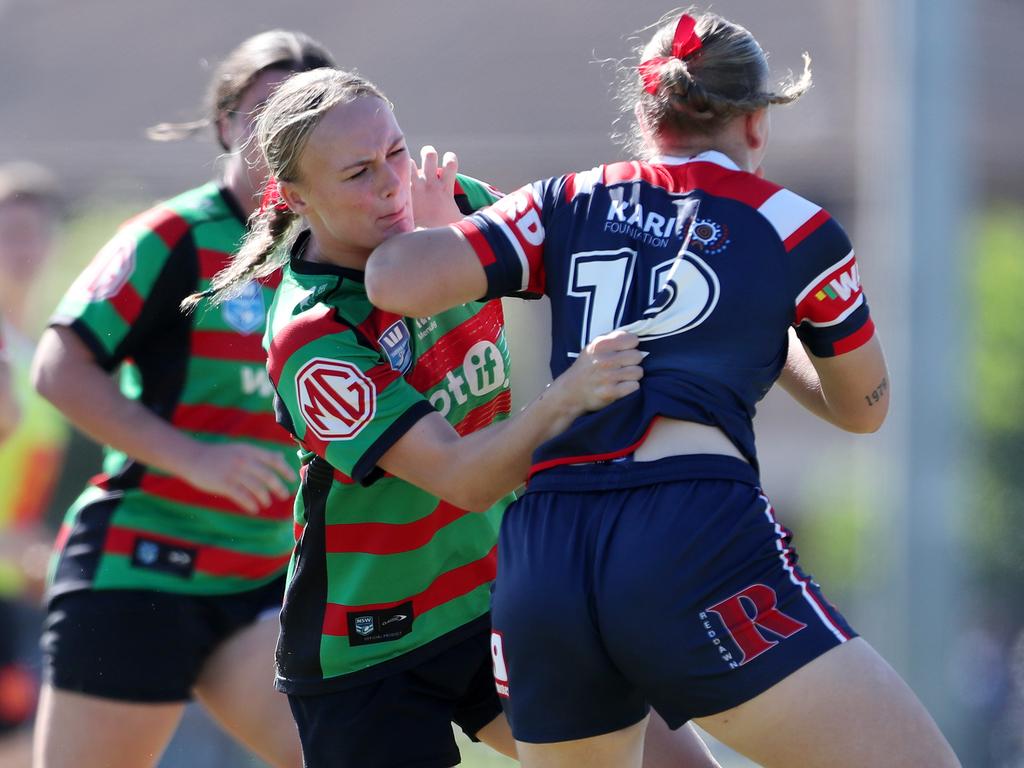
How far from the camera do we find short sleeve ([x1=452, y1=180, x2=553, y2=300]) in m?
2.11

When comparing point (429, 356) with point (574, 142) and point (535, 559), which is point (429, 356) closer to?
point (535, 559)

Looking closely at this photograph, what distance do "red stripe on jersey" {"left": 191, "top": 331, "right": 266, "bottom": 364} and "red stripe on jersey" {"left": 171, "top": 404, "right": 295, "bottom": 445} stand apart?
126 mm

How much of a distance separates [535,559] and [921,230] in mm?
3249

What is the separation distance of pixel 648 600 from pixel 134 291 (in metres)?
1.69

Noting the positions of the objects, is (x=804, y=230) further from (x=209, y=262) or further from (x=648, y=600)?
(x=209, y=262)

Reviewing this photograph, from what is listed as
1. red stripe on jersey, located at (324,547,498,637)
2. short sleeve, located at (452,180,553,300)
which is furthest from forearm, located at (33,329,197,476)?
short sleeve, located at (452,180,553,300)

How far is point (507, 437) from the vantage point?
6.90 feet

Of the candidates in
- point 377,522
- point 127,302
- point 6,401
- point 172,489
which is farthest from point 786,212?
point 6,401

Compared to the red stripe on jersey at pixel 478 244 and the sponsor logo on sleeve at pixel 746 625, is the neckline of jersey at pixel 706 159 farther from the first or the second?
the sponsor logo on sleeve at pixel 746 625

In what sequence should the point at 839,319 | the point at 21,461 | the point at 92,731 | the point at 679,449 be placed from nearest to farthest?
the point at 679,449 < the point at 839,319 < the point at 92,731 < the point at 21,461

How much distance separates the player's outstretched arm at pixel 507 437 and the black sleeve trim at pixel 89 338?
1.20 meters

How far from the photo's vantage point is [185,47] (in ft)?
30.4

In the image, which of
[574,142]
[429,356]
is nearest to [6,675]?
[429,356]

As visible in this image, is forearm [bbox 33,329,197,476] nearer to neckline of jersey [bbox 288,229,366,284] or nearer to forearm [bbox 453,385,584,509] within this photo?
neckline of jersey [bbox 288,229,366,284]
